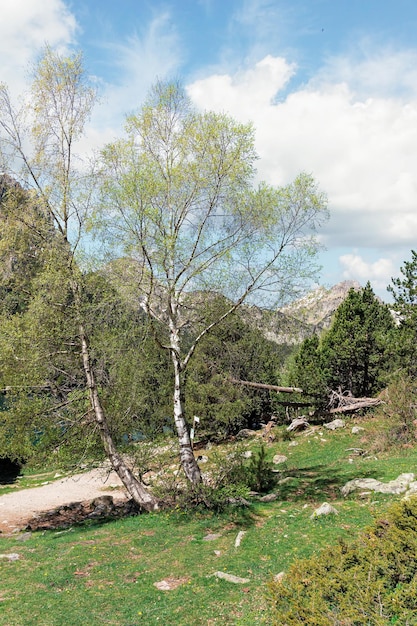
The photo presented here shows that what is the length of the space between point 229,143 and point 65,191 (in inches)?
196

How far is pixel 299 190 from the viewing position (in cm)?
1298

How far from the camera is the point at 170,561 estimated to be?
9.69 m

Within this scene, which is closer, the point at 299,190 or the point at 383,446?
the point at 299,190

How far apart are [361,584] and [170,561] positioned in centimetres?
525

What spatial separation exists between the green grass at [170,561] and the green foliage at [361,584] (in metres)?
0.71

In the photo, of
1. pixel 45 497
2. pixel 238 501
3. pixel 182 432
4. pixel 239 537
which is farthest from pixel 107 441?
pixel 45 497

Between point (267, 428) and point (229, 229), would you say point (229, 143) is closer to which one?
point (229, 229)

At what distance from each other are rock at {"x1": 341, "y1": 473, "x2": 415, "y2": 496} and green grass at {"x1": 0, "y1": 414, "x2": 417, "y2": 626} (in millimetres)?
468

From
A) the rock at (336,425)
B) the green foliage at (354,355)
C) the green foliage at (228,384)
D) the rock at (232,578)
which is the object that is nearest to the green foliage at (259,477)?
the rock at (232,578)

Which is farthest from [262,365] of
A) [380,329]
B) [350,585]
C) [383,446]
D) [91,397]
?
[350,585]

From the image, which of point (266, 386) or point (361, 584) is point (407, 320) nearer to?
point (266, 386)

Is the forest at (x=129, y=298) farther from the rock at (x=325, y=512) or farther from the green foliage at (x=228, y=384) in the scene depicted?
the green foliage at (x=228, y=384)

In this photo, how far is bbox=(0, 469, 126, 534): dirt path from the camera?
1749 cm

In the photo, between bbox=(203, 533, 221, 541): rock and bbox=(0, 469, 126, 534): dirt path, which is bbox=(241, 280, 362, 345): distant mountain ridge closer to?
bbox=(203, 533, 221, 541): rock
